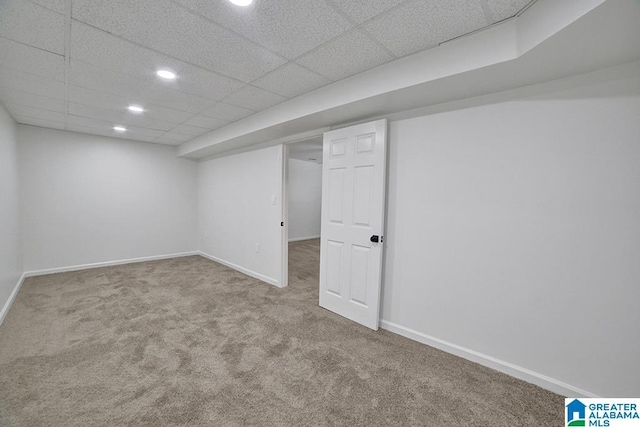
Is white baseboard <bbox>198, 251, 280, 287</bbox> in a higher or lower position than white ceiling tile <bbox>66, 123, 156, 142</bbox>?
lower

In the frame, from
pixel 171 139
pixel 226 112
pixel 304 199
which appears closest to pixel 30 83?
pixel 226 112

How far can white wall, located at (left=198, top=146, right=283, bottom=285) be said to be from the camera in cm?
385

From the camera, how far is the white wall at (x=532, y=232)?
1554mm

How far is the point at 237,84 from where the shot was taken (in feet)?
7.75

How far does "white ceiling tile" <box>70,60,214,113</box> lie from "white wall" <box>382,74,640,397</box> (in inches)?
89.4

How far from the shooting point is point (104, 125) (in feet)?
12.6

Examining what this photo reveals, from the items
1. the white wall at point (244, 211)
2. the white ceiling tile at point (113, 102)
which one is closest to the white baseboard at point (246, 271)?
the white wall at point (244, 211)

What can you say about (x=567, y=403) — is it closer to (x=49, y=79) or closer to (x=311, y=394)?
(x=311, y=394)

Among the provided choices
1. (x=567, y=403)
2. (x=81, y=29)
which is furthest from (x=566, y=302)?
(x=81, y=29)

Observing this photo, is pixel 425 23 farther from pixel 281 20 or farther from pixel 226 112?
pixel 226 112

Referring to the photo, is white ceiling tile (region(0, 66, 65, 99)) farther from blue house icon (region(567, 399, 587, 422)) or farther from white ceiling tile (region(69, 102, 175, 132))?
blue house icon (region(567, 399, 587, 422))

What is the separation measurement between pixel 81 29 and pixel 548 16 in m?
2.68

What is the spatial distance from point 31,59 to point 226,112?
1.62 metres

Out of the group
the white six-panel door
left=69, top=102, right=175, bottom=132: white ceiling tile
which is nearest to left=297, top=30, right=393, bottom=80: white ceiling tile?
the white six-panel door
